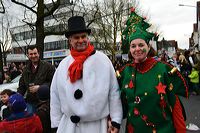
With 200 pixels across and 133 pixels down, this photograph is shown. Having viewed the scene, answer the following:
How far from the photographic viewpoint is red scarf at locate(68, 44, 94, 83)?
3395mm

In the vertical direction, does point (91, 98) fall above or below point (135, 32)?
below

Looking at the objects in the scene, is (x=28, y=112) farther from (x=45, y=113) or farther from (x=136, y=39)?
(x=136, y=39)

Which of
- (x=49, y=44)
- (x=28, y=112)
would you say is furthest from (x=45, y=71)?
(x=49, y=44)

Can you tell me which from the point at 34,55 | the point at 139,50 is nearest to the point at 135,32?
the point at 139,50

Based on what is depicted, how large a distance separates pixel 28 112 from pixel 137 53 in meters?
1.60

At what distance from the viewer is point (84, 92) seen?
11.0 feet

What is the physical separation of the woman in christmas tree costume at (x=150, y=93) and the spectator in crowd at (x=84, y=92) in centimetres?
19

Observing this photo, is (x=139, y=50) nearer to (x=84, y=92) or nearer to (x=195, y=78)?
(x=84, y=92)

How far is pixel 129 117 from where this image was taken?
10.9ft

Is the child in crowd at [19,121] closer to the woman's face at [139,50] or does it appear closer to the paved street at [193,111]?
the woman's face at [139,50]

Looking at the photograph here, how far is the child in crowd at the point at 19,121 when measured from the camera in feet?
12.5

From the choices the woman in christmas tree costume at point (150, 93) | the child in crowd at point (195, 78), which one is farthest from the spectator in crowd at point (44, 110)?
the child in crowd at point (195, 78)

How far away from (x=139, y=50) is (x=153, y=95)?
477mm

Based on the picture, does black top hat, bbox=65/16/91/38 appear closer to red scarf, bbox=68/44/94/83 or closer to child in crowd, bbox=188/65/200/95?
red scarf, bbox=68/44/94/83
